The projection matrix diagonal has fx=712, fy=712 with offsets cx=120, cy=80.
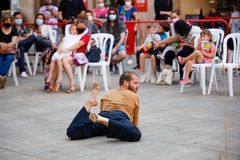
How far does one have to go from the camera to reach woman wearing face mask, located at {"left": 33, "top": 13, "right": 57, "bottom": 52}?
1727 cm

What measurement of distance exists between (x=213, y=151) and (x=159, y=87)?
21.0ft

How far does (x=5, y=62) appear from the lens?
1502 centimetres

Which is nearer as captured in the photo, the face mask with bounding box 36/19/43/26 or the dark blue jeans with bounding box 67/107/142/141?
the dark blue jeans with bounding box 67/107/142/141

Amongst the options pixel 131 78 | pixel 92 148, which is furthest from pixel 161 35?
pixel 92 148

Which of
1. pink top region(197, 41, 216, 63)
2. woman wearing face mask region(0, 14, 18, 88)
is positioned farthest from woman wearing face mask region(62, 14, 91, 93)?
pink top region(197, 41, 216, 63)

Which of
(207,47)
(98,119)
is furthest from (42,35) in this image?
(98,119)

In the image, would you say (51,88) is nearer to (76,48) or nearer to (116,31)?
(76,48)

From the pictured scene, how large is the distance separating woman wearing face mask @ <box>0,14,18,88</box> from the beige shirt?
613 cm

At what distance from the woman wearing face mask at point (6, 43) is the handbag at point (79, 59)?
1.89 metres

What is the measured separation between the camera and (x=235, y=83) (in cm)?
1452

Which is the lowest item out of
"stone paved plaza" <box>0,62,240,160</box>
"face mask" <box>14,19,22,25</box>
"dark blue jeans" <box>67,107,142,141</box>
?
"stone paved plaza" <box>0,62,240,160</box>

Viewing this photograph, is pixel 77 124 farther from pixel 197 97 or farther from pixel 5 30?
pixel 5 30

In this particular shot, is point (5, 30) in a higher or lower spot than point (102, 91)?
higher

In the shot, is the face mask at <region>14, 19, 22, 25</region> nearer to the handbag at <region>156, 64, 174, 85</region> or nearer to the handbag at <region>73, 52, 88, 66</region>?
the handbag at <region>73, 52, 88, 66</region>
